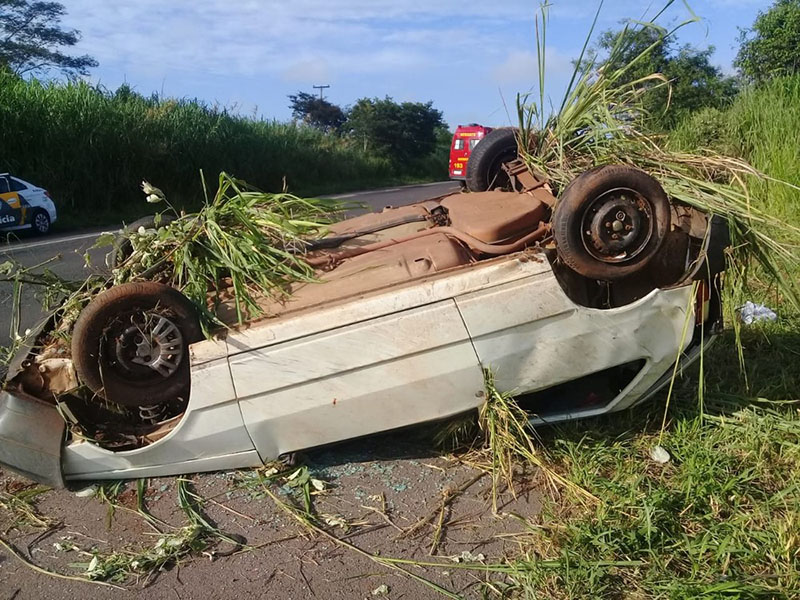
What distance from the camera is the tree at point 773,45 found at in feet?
44.0

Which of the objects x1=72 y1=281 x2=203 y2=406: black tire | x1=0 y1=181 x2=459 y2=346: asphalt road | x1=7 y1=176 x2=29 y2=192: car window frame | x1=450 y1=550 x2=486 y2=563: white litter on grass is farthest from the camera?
x1=7 y1=176 x2=29 y2=192: car window frame

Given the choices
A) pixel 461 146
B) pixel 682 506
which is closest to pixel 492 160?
pixel 682 506

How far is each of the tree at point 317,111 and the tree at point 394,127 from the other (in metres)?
11.4

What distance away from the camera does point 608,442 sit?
3.76 m

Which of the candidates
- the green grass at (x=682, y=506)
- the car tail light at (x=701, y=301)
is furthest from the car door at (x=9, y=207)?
the car tail light at (x=701, y=301)

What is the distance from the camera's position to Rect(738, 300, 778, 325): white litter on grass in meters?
5.53

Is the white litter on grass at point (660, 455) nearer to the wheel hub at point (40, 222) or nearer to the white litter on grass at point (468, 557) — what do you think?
the white litter on grass at point (468, 557)

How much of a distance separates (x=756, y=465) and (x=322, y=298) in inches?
89.2

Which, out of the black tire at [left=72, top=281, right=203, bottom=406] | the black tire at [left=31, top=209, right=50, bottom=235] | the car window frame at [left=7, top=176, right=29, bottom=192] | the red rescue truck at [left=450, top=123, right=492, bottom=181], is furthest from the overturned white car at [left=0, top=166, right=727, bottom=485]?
the red rescue truck at [left=450, top=123, right=492, bottom=181]

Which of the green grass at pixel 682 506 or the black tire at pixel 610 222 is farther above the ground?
the black tire at pixel 610 222

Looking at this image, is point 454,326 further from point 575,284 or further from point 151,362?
point 151,362

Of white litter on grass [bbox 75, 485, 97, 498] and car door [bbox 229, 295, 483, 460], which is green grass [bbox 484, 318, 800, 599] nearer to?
car door [bbox 229, 295, 483, 460]

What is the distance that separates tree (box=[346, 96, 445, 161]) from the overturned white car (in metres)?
31.9

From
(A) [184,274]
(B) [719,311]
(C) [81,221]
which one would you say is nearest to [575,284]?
(B) [719,311]
